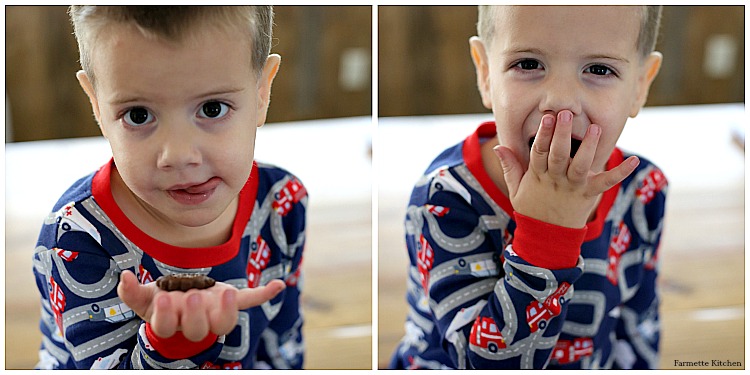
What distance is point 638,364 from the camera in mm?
979

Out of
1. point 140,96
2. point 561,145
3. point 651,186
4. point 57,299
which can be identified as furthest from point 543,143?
point 57,299

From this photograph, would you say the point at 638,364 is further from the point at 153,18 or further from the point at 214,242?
the point at 153,18

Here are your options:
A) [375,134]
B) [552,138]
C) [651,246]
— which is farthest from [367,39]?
[651,246]

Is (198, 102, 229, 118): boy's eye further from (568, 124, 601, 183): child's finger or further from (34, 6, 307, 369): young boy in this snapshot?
(568, 124, 601, 183): child's finger

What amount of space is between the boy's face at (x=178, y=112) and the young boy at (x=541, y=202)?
0.22m

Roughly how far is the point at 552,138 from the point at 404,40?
0.57 metres

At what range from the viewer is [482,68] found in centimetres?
83

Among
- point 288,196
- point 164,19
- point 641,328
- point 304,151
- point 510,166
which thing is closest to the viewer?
point 164,19

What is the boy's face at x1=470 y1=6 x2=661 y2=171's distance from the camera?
74 cm

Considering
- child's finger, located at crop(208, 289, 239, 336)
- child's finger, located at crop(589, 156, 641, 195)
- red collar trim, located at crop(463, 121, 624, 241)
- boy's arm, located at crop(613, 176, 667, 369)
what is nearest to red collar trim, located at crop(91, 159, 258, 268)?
child's finger, located at crop(208, 289, 239, 336)

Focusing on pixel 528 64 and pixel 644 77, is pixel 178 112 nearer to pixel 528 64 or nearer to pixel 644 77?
pixel 528 64

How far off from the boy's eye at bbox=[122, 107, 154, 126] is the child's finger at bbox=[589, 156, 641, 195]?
379mm

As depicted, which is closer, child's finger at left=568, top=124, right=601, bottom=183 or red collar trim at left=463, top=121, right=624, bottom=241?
child's finger at left=568, top=124, right=601, bottom=183

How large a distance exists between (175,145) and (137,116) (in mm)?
38
